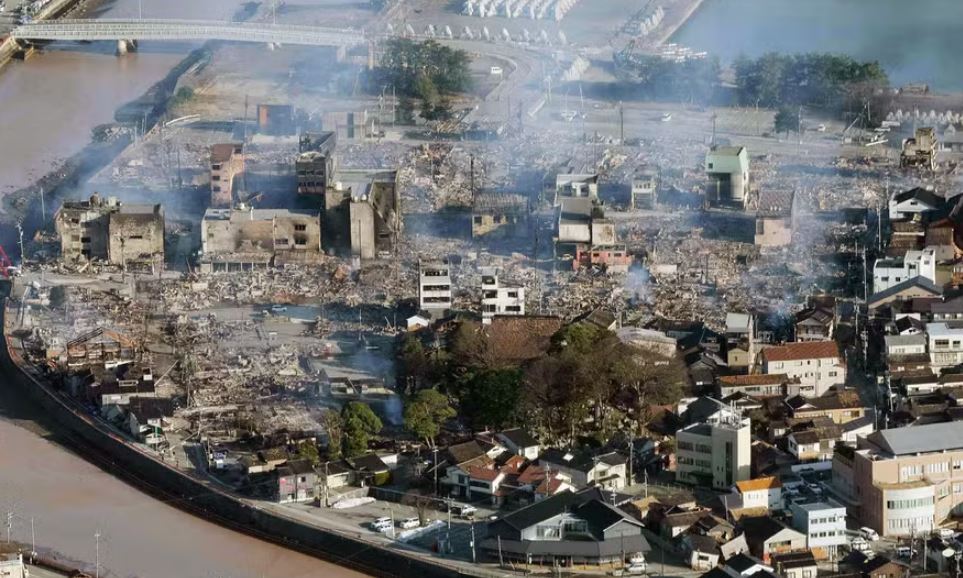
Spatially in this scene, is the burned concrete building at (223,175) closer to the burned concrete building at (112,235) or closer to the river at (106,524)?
the burned concrete building at (112,235)

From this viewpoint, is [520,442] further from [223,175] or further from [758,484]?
[223,175]

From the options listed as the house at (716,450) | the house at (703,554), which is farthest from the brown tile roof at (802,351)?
the house at (703,554)

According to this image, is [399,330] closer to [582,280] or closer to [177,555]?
[582,280]

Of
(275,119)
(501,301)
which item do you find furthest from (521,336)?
(275,119)

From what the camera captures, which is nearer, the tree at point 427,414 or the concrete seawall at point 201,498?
the concrete seawall at point 201,498

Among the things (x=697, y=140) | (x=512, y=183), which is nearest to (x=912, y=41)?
(x=697, y=140)

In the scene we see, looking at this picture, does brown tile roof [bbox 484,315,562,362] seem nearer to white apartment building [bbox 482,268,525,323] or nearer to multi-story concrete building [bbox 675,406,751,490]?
white apartment building [bbox 482,268,525,323]
